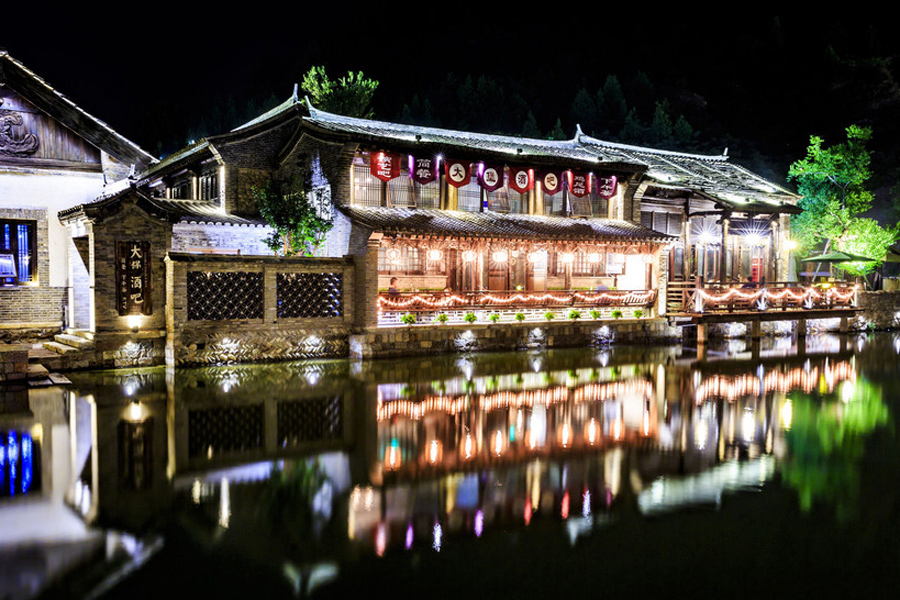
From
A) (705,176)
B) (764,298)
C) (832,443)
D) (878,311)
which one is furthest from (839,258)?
(832,443)

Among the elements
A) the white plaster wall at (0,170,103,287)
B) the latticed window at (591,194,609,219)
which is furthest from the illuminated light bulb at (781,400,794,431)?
the white plaster wall at (0,170,103,287)

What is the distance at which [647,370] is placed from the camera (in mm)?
16531

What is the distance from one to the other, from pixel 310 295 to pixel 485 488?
11.9 metres

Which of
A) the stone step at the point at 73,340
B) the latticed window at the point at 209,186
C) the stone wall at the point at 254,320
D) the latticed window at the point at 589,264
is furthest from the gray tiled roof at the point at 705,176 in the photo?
the stone step at the point at 73,340

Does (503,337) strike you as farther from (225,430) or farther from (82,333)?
(225,430)

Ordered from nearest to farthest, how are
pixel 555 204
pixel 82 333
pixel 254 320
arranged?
pixel 82 333 → pixel 254 320 → pixel 555 204

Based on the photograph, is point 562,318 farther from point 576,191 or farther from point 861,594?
point 861,594

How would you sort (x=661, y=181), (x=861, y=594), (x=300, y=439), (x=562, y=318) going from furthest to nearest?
1. (x=661, y=181)
2. (x=562, y=318)
3. (x=300, y=439)
4. (x=861, y=594)

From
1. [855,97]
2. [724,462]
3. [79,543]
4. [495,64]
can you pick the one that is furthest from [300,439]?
[495,64]

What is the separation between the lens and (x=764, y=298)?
24500mm

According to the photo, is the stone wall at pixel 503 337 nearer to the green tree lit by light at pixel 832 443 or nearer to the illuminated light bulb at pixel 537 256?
the illuminated light bulb at pixel 537 256

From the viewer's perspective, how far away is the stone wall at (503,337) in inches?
734

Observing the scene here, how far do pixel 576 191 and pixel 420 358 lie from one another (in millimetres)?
9361

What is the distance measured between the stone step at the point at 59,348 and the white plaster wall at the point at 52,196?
97.9 inches
